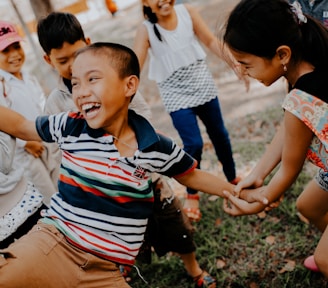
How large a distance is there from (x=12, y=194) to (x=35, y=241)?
47 cm

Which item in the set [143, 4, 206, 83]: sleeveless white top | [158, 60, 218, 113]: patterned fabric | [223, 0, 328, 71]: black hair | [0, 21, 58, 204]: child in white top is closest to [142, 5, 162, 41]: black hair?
[143, 4, 206, 83]: sleeveless white top

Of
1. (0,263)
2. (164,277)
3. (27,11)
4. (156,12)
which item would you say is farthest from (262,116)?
(27,11)

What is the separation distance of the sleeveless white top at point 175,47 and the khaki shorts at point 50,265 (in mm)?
1917

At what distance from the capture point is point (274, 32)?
1820mm

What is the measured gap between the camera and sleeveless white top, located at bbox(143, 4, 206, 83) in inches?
131

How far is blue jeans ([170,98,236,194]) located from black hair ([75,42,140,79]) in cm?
124

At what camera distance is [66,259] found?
188 cm

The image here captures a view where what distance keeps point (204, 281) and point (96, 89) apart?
1.74 m

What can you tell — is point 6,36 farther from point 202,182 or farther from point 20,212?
point 202,182

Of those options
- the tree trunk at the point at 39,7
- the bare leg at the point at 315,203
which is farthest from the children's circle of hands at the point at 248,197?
the tree trunk at the point at 39,7

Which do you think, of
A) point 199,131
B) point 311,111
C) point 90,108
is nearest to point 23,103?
point 90,108

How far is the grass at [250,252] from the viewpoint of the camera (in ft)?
9.19

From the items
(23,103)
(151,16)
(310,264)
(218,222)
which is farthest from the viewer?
(218,222)

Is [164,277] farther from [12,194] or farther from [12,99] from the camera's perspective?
[12,99]
